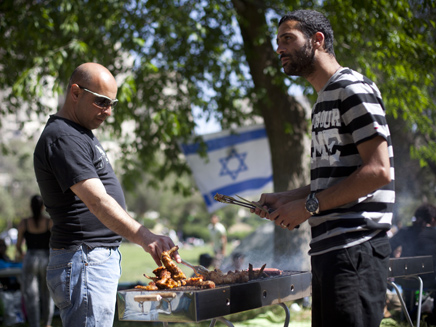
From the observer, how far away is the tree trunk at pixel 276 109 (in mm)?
8094

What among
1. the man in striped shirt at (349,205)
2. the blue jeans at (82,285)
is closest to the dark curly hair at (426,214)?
the man in striped shirt at (349,205)

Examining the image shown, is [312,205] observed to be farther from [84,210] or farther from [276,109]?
[276,109]

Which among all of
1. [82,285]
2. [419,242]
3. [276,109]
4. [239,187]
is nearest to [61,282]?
[82,285]

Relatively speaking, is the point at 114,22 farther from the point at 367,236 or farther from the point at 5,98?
the point at 367,236

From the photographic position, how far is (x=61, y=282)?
8.88ft

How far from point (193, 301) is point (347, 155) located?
3.30ft

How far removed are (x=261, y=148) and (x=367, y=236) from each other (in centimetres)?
755

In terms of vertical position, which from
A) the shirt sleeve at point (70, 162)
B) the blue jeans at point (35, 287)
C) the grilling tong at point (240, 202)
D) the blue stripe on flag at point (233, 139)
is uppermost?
the blue stripe on flag at point (233, 139)

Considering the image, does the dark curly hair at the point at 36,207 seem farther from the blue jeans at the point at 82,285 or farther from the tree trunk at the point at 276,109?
the blue jeans at the point at 82,285

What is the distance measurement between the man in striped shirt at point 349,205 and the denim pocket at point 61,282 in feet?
3.73

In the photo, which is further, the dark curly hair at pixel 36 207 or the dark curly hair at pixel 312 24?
the dark curly hair at pixel 36 207

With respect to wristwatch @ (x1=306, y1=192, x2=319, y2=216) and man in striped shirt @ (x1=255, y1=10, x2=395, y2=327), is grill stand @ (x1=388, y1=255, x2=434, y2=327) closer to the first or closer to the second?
man in striped shirt @ (x1=255, y1=10, x2=395, y2=327)

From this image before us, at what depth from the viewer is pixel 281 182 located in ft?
26.8

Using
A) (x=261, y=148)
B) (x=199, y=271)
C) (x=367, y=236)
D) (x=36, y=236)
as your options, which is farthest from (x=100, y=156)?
(x=261, y=148)
